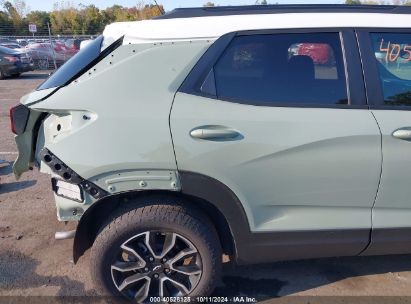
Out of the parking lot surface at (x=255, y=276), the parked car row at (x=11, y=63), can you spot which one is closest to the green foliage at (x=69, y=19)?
the parked car row at (x=11, y=63)

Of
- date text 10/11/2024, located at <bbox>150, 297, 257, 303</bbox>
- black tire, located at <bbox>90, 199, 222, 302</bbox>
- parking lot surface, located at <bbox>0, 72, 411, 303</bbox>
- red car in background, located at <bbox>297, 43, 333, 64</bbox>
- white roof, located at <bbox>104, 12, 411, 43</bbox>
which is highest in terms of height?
white roof, located at <bbox>104, 12, 411, 43</bbox>

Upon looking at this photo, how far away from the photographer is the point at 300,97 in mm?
2467

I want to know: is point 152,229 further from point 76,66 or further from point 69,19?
point 69,19

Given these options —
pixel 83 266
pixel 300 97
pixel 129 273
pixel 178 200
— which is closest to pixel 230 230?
pixel 178 200

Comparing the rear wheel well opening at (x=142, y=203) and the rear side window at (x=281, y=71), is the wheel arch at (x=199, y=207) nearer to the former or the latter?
the rear wheel well opening at (x=142, y=203)

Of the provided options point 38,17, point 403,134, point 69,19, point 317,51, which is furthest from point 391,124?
point 38,17

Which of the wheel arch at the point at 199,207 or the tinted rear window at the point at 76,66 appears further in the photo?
the tinted rear window at the point at 76,66

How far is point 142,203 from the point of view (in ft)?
8.17

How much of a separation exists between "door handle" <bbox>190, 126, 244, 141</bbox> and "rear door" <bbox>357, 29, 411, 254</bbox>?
0.87 meters

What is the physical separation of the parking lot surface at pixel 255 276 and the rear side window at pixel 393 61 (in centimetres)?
135

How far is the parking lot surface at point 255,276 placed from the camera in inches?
113

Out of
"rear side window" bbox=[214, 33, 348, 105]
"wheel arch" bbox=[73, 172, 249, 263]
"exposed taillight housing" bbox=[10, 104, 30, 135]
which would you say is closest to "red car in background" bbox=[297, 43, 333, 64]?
"rear side window" bbox=[214, 33, 348, 105]

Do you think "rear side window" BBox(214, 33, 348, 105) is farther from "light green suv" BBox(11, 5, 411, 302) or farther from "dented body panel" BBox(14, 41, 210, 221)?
"dented body panel" BBox(14, 41, 210, 221)

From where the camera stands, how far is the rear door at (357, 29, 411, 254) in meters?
2.43
